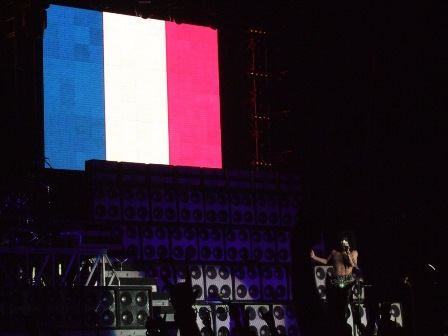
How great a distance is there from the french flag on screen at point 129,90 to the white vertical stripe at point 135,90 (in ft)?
0.05

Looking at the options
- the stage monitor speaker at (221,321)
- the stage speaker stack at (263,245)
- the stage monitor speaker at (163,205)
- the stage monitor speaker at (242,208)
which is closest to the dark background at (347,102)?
the stage speaker stack at (263,245)

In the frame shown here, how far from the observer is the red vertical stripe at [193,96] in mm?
14797

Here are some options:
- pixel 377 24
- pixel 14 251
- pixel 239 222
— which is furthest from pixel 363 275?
pixel 14 251

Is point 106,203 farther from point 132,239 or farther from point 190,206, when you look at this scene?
point 190,206

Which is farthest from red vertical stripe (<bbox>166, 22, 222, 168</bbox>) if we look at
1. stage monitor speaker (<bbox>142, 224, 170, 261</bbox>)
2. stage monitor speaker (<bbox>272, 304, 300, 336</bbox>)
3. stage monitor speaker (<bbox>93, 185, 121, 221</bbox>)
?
stage monitor speaker (<bbox>272, 304, 300, 336</bbox>)

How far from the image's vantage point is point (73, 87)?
45.1 feet

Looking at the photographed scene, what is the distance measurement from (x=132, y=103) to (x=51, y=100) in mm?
1382

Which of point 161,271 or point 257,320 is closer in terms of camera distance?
point 257,320

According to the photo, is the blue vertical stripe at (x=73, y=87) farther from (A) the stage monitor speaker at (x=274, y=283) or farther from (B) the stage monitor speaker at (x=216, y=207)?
(A) the stage monitor speaker at (x=274, y=283)

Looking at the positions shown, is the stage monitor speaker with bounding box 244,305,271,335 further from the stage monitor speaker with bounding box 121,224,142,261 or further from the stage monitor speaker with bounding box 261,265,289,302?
the stage monitor speaker with bounding box 121,224,142,261

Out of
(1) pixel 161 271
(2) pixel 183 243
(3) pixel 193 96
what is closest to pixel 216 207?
(2) pixel 183 243

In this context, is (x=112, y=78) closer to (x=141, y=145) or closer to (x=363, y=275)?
(x=141, y=145)

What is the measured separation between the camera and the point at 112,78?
1423 centimetres

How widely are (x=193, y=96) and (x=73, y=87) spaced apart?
224cm
